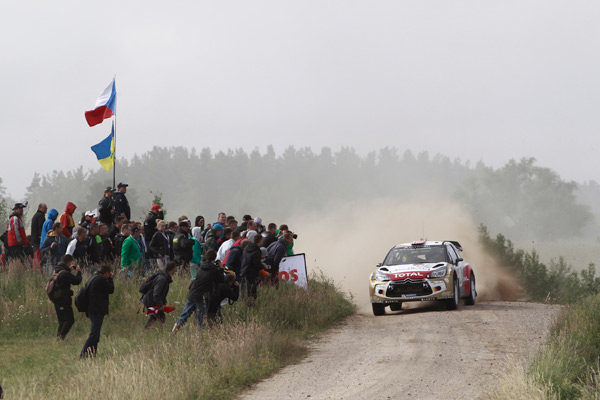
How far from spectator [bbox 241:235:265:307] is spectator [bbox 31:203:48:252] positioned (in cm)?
603

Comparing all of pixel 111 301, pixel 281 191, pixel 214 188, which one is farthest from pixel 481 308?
pixel 214 188

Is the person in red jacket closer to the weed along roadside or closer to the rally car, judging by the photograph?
the weed along roadside

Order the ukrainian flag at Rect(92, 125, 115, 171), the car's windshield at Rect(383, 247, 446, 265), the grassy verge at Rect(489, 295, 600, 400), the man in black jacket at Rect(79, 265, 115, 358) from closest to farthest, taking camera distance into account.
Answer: the grassy verge at Rect(489, 295, 600, 400), the man in black jacket at Rect(79, 265, 115, 358), the car's windshield at Rect(383, 247, 446, 265), the ukrainian flag at Rect(92, 125, 115, 171)

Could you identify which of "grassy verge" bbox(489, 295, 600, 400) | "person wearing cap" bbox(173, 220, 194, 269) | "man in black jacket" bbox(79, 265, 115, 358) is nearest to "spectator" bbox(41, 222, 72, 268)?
"person wearing cap" bbox(173, 220, 194, 269)

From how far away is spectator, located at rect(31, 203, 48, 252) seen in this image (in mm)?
20125

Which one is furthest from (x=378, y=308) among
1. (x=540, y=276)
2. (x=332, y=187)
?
(x=332, y=187)

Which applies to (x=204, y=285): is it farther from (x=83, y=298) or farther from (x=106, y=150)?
(x=106, y=150)

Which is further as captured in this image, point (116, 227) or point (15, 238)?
point (15, 238)

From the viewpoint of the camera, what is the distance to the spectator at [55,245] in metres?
18.2

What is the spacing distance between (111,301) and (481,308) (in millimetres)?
9606

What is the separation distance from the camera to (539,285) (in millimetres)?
35156

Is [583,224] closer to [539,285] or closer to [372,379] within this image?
[539,285]

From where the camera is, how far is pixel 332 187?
521 feet

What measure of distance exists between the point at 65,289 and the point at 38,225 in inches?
231
